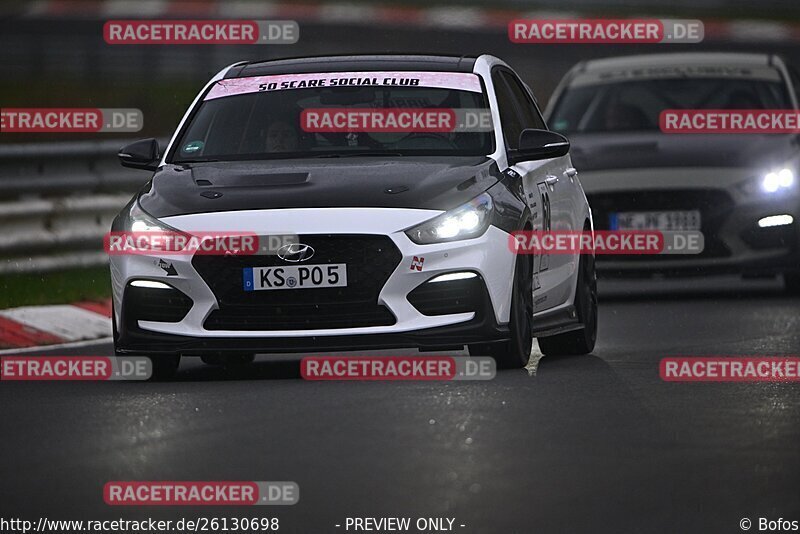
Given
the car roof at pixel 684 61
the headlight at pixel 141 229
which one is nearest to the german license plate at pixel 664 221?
the car roof at pixel 684 61

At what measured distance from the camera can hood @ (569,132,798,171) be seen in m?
15.6

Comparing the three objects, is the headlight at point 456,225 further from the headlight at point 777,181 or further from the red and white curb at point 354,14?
the red and white curb at point 354,14

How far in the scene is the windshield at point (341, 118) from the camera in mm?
10727

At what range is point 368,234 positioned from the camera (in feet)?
31.4

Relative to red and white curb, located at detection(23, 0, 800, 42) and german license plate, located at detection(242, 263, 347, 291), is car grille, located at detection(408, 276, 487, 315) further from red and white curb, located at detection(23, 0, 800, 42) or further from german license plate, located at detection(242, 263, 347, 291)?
red and white curb, located at detection(23, 0, 800, 42)

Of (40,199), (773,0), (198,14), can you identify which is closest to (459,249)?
(40,199)

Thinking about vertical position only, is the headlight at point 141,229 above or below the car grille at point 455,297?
above

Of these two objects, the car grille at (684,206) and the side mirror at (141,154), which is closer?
the side mirror at (141,154)

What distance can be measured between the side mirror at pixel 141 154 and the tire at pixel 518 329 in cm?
207

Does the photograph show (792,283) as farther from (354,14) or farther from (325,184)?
(354,14)

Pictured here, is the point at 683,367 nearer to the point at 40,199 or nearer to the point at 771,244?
the point at 771,244

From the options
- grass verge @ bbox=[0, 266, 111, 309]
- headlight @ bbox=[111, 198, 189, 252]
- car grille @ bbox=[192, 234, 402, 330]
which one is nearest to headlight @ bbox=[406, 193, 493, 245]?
car grille @ bbox=[192, 234, 402, 330]

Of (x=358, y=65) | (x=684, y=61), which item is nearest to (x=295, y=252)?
(x=358, y=65)

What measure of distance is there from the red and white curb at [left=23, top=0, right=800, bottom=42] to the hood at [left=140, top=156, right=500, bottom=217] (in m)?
24.8
